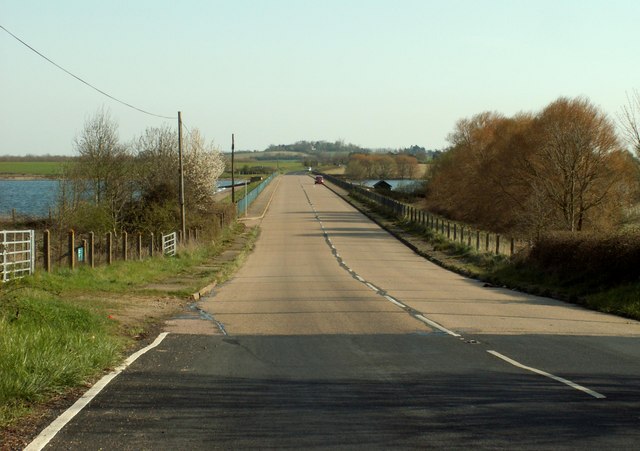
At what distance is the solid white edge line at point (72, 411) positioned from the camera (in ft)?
20.3

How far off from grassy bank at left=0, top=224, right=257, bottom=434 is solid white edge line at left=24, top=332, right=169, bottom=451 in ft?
0.52

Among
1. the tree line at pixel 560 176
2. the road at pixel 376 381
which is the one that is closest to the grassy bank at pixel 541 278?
the road at pixel 376 381

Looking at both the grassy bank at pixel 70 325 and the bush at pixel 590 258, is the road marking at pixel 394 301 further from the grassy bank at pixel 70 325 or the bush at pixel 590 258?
the bush at pixel 590 258

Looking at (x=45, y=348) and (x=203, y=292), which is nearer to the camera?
(x=45, y=348)

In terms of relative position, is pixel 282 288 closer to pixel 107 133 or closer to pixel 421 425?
pixel 421 425

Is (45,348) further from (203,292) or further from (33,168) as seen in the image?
(33,168)

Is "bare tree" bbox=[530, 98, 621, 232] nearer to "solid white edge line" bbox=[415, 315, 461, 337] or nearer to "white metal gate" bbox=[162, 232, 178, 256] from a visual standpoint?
"white metal gate" bbox=[162, 232, 178, 256]

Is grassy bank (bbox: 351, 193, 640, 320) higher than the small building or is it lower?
lower

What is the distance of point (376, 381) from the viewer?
344 inches

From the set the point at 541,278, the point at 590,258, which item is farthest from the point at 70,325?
the point at 541,278

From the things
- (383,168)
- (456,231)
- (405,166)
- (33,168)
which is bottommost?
(456,231)

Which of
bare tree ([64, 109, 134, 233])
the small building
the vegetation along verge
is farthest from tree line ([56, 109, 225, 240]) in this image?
the small building

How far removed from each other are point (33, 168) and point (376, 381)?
136 meters

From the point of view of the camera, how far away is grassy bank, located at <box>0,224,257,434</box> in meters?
7.73
